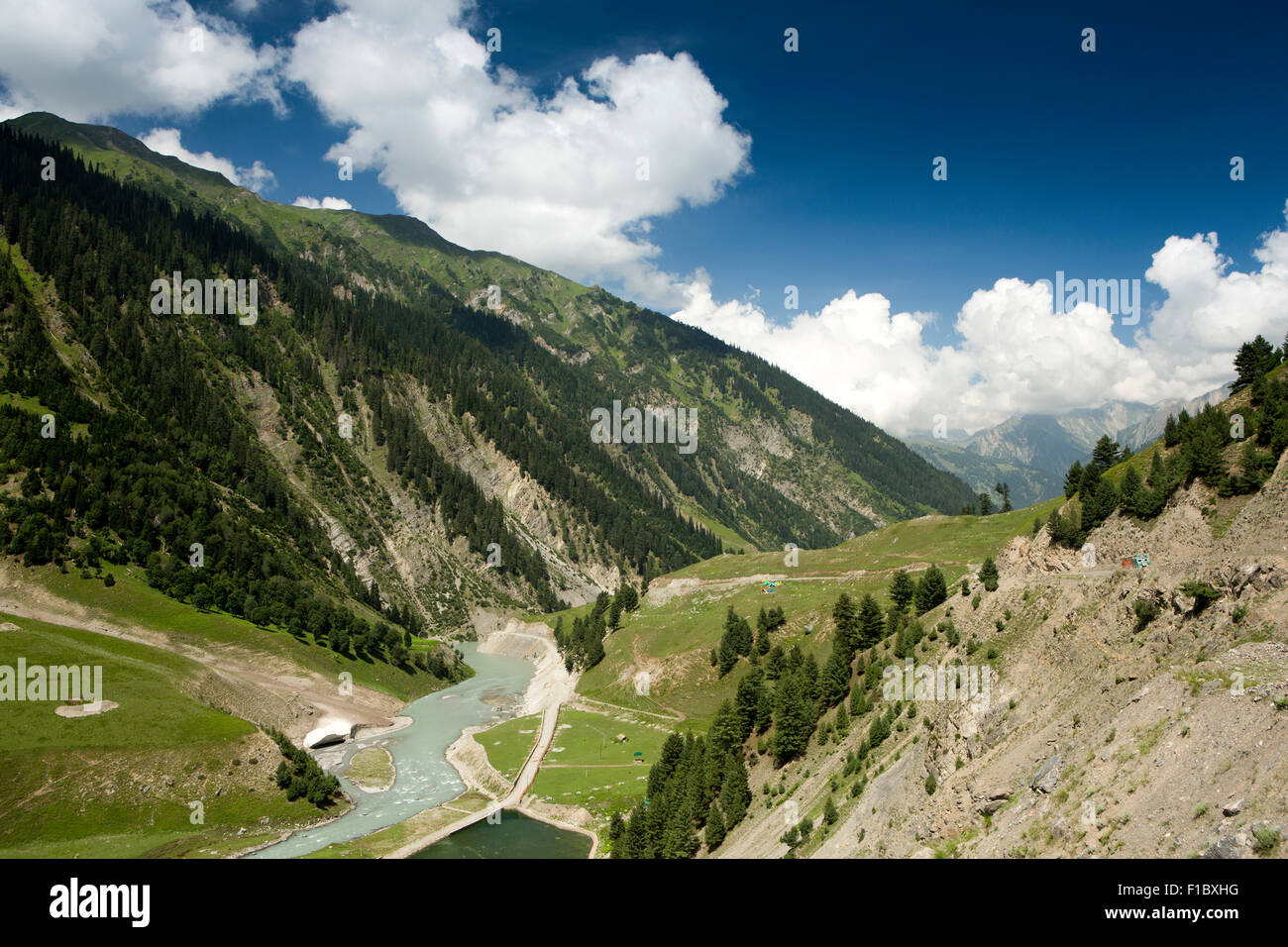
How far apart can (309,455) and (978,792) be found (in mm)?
183561

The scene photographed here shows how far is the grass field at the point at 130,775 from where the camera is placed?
176ft

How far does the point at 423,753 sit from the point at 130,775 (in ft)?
109

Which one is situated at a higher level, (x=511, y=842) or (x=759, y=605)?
(x=759, y=605)

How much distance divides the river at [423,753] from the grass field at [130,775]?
4.35 m

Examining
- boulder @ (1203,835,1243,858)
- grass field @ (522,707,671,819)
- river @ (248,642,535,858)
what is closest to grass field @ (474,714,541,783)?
grass field @ (522,707,671,819)

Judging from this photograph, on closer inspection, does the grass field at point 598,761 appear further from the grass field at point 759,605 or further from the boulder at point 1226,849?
the boulder at point 1226,849

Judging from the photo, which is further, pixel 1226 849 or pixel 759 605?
pixel 759 605

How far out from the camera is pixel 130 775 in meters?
59.8

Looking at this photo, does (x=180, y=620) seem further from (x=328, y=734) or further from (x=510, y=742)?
(x=510, y=742)

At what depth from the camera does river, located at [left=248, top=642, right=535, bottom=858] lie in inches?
2424

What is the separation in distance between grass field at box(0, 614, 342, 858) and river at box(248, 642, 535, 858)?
4.35m

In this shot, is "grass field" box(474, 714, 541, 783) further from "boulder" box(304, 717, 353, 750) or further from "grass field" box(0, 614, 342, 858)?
"grass field" box(0, 614, 342, 858)

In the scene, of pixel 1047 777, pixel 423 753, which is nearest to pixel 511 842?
pixel 423 753

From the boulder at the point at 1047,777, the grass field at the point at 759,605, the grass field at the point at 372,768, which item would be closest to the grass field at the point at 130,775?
the grass field at the point at 372,768
